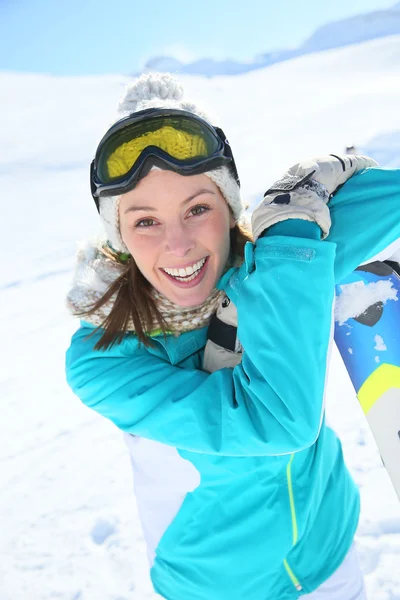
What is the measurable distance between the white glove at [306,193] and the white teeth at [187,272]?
1.08ft

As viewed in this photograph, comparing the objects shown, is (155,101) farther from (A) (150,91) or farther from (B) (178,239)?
(B) (178,239)

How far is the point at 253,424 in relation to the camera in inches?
54.9

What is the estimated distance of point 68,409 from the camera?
457cm

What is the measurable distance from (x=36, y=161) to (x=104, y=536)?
827 inches

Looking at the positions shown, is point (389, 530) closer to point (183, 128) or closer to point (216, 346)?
point (216, 346)

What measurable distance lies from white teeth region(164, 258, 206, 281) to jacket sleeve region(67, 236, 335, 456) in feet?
0.65

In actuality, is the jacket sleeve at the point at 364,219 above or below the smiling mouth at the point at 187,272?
above

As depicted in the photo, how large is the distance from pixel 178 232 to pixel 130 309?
0.34 meters

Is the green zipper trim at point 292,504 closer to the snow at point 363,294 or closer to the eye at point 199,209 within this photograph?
the snow at point 363,294

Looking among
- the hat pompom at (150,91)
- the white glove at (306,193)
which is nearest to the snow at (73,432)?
the hat pompom at (150,91)

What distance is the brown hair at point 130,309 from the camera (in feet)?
5.61

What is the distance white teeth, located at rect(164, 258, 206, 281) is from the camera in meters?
1.71

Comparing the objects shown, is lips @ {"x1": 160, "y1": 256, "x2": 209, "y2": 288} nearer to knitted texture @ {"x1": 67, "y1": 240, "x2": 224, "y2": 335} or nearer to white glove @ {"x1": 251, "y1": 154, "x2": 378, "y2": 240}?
knitted texture @ {"x1": 67, "y1": 240, "x2": 224, "y2": 335}

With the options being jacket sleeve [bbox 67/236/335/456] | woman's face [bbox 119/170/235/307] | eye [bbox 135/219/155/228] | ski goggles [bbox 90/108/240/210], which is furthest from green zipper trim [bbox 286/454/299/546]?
ski goggles [bbox 90/108/240/210]
